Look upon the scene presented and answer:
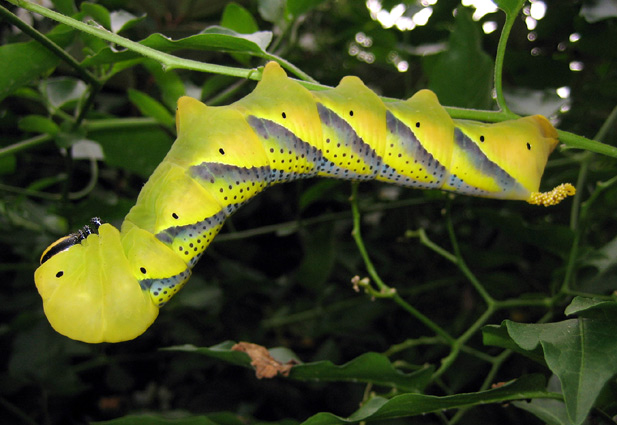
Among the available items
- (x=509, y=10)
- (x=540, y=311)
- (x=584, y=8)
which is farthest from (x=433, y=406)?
(x=540, y=311)

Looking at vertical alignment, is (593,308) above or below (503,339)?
above

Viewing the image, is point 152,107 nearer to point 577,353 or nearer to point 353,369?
point 353,369

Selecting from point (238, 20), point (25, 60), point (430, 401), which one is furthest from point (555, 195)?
point (25, 60)

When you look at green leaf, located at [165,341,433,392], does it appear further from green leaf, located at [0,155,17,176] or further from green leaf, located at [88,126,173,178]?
green leaf, located at [0,155,17,176]

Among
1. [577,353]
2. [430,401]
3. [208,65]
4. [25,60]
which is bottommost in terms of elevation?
[430,401]

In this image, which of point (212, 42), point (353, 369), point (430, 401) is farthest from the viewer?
point (353, 369)

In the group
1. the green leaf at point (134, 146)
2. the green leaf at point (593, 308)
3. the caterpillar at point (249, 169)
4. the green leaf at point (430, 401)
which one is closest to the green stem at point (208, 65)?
the caterpillar at point (249, 169)

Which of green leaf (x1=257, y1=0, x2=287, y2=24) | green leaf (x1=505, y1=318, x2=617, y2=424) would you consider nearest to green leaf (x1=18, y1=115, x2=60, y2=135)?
green leaf (x1=257, y1=0, x2=287, y2=24)
